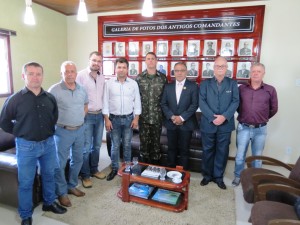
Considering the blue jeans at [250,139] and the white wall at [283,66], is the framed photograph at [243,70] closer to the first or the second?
the white wall at [283,66]

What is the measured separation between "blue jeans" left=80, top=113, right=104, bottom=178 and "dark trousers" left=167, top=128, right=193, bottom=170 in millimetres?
912

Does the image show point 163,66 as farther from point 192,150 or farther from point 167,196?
point 167,196

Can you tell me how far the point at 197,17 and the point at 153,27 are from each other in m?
0.75

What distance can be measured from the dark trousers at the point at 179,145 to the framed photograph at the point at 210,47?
1.47 meters

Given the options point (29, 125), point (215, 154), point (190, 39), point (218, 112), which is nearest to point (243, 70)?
point (190, 39)

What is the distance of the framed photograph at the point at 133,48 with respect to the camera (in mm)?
3957

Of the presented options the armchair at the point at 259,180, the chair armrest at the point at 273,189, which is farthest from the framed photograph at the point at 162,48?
the chair armrest at the point at 273,189

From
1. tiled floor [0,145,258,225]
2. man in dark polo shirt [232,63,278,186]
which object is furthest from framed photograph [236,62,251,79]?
tiled floor [0,145,258,225]

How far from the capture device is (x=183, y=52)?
369 centimetres

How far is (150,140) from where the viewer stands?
306cm

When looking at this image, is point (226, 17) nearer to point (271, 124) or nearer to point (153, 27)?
point (153, 27)

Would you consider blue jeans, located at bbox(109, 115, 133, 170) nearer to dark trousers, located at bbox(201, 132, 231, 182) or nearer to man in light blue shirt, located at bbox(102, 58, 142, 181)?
man in light blue shirt, located at bbox(102, 58, 142, 181)

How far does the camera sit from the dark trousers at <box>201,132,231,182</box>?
8.76 feet

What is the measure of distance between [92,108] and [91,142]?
1.52 feet
